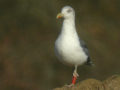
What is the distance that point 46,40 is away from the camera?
2375cm

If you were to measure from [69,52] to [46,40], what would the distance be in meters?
10.4

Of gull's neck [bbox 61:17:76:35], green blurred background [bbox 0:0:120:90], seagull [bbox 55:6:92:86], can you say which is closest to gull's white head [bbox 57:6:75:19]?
seagull [bbox 55:6:92:86]

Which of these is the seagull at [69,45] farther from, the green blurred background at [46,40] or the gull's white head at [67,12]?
the green blurred background at [46,40]

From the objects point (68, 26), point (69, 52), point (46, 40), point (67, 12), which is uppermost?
point (67, 12)

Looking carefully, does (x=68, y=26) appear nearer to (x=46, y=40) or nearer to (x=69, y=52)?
(x=69, y=52)

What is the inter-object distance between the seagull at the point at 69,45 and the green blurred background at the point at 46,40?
7.87 meters

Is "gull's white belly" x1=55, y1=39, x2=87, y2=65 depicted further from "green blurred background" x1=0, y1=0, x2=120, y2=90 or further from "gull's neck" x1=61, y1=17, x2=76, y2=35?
"green blurred background" x1=0, y1=0, x2=120, y2=90

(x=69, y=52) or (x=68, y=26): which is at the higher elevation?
(x=68, y=26)

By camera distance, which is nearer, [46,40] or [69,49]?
[69,49]

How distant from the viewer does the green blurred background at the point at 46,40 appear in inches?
875

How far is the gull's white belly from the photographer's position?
43.8 ft

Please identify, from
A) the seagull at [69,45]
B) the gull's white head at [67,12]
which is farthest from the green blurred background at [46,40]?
the gull's white head at [67,12]

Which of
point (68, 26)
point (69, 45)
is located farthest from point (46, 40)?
point (69, 45)

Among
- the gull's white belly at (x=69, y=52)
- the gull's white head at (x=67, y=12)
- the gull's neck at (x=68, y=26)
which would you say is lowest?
the gull's white belly at (x=69, y=52)
